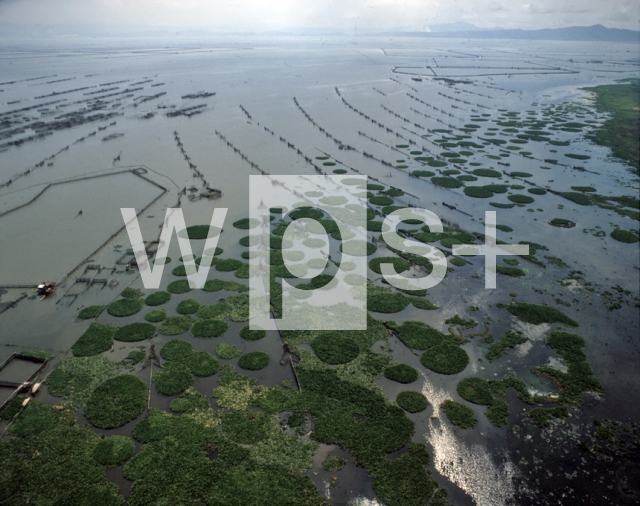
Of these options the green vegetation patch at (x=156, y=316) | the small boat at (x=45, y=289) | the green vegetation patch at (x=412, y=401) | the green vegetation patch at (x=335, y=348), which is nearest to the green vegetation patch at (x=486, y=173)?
the green vegetation patch at (x=335, y=348)

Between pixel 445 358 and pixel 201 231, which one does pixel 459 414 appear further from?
pixel 201 231

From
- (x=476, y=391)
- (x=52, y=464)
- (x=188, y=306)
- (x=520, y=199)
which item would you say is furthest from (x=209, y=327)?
(x=520, y=199)

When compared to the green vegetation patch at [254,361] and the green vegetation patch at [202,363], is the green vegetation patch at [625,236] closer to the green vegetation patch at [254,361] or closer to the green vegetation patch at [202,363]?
the green vegetation patch at [254,361]

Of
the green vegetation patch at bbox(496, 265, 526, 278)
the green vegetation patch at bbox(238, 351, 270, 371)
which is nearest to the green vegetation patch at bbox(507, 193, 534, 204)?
the green vegetation patch at bbox(496, 265, 526, 278)

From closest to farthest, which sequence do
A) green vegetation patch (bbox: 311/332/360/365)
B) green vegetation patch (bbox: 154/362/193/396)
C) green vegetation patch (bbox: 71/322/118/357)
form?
green vegetation patch (bbox: 154/362/193/396)
green vegetation patch (bbox: 311/332/360/365)
green vegetation patch (bbox: 71/322/118/357)

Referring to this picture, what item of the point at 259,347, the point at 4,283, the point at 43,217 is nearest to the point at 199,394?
the point at 259,347

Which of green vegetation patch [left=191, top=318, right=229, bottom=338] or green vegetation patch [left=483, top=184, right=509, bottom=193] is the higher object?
green vegetation patch [left=191, top=318, right=229, bottom=338]

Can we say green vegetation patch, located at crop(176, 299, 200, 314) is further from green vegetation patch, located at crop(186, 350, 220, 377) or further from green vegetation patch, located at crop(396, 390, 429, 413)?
green vegetation patch, located at crop(396, 390, 429, 413)
